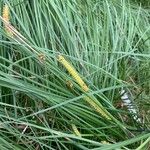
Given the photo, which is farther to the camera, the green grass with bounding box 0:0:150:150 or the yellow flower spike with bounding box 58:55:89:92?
the green grass with bounding box 0:0:150:150

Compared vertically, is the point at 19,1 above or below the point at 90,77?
above

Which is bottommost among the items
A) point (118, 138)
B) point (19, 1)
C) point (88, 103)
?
point (118, 138)

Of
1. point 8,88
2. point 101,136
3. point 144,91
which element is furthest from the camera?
point 144,91

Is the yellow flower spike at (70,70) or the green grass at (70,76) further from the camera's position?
the green grass at (70,76)

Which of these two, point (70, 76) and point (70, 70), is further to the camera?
point (70, 76)

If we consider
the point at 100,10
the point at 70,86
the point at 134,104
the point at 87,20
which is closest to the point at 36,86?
the point at 70,86

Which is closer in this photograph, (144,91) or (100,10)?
(144,91)

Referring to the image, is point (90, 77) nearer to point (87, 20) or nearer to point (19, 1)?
point (87, 20)

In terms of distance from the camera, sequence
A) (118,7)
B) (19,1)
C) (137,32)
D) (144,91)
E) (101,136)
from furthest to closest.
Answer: (118,7) < (137,32) < (19,1) < (144,91) < (101,136)
